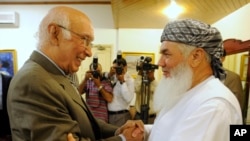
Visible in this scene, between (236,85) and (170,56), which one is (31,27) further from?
(170,56)

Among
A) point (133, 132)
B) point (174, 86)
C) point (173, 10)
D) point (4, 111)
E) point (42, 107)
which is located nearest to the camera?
point (42, 107)

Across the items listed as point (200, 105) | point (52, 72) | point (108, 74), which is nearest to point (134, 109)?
point (108, 74)

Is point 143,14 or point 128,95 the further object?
point 143,14

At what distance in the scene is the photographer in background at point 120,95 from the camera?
279 centimetres

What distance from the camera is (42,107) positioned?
0.99 metres

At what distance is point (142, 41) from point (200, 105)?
3288 mm

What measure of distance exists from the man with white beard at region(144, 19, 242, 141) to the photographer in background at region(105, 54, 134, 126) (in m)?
1.65

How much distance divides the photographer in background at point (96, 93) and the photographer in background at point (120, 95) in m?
0.07

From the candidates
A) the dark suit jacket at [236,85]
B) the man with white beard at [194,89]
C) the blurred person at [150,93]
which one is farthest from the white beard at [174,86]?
the blurred person at [150,93]

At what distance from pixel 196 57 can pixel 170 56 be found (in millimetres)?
110

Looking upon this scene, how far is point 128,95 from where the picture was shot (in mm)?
2779

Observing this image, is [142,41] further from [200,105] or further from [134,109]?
[200,105]

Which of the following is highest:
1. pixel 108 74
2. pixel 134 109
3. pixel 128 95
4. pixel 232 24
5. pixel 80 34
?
pixel 232 24

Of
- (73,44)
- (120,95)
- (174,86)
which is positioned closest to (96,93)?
(120,95)
